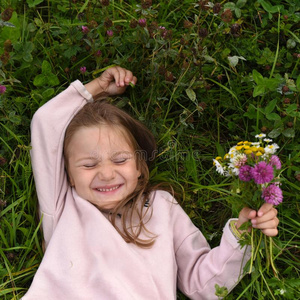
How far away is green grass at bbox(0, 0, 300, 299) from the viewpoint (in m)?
2.83

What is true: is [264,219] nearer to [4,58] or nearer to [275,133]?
[275,133]

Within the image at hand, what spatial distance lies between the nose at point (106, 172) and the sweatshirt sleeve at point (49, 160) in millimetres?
282

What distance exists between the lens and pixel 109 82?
2.97m

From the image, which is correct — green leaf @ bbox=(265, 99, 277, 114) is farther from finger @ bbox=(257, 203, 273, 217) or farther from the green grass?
finger @ bbox=(257, 203, 273, 217)

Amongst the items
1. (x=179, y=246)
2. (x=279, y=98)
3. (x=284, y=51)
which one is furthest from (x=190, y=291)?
(x=284, y=51)

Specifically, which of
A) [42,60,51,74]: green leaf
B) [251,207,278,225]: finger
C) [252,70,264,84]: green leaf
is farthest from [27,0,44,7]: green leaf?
[251,207,278,225]: finger

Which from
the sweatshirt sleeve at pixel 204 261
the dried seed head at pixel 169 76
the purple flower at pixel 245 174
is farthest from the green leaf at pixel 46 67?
the purple flower at pixel 245 174

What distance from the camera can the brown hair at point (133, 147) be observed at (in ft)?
8.88

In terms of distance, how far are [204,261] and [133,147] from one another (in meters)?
0.69

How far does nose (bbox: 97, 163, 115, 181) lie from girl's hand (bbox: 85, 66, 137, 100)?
497mm

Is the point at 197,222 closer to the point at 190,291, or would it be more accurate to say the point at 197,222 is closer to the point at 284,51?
the point at 190,291

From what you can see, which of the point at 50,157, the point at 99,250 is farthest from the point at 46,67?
the point at 99,250

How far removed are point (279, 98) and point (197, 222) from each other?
850mm

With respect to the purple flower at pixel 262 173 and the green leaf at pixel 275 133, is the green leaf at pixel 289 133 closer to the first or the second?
the green leaf at pixel 275 133
